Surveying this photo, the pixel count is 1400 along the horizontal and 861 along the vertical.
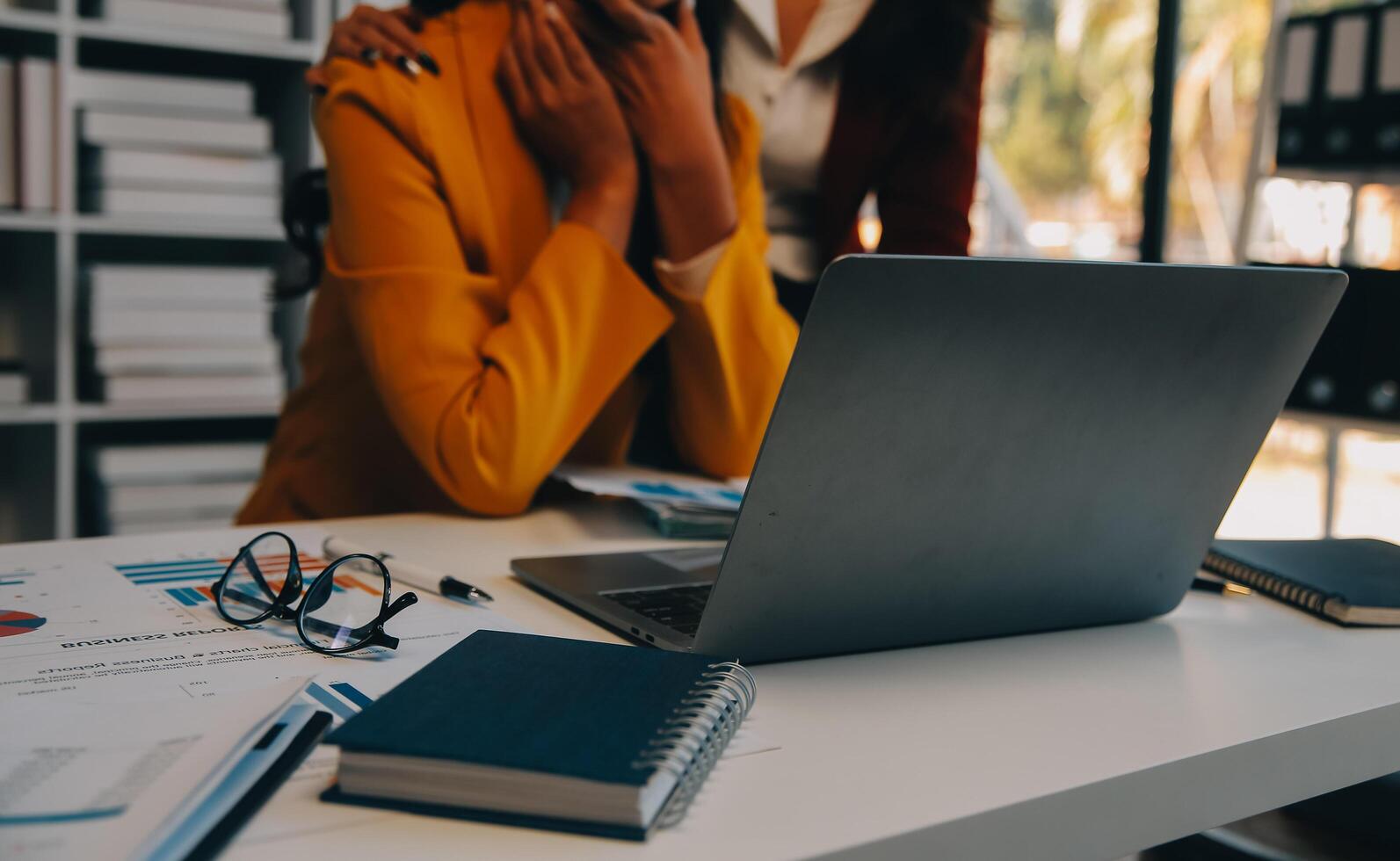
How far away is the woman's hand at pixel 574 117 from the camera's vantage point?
117 cm

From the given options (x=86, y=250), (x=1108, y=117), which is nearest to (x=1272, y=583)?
(x=86, y=250)

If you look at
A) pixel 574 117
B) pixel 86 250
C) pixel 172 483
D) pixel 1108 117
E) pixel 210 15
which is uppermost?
pixel 1108 117

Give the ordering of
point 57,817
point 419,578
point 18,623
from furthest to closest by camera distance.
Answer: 1. point 419,578
2. point 18,623
3. point 57,817

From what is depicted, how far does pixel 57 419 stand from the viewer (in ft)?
6.78

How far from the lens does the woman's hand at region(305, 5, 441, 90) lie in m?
1.17

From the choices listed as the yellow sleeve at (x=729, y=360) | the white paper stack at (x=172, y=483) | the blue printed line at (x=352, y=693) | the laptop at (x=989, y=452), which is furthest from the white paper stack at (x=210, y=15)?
the blue printed line at (x=352, y=693)

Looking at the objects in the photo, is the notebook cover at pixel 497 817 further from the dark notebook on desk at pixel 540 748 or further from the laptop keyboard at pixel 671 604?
the laptop keyboard at pixel 671 604

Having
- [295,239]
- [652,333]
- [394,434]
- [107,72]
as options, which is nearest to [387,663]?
[652,333]

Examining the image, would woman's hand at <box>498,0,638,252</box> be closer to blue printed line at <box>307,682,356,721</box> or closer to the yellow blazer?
the yellow blazer

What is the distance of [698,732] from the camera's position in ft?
1.60

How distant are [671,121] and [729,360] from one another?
0.80ft

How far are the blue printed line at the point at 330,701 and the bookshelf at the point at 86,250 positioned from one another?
67.9 inches

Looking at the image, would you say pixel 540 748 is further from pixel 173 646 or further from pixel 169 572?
pixel 169 572

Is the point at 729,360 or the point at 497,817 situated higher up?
the point at 729,360
